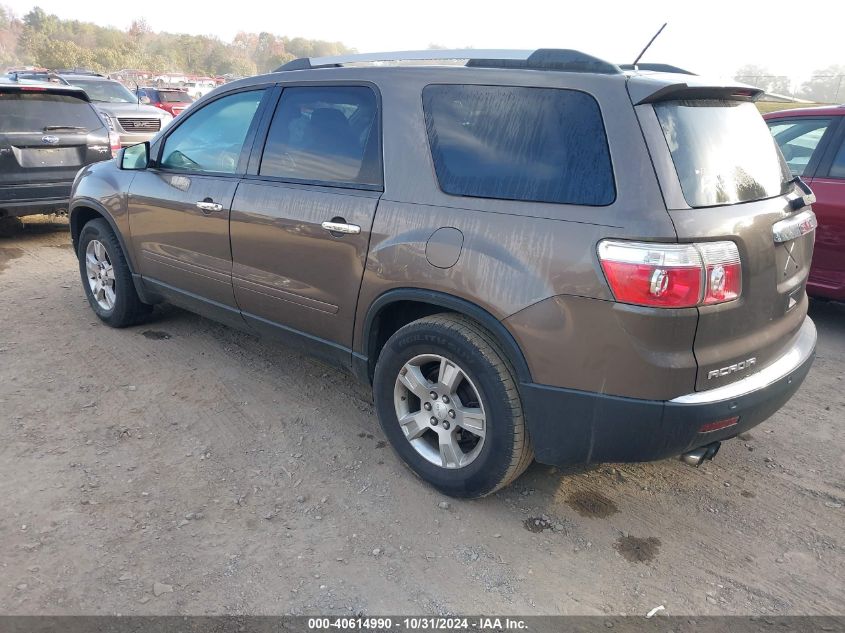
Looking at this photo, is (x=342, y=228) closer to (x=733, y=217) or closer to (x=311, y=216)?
(x=311, y=216)

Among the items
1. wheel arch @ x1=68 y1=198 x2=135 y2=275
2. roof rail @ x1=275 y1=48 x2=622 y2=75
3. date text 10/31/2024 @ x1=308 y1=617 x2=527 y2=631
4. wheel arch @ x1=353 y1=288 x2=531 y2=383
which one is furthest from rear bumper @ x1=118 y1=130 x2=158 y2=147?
date text 10/31/2024 @ x1=308 y1=617 x2=527 y2=631

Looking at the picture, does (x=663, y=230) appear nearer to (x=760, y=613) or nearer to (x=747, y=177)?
(x=747, y=177)

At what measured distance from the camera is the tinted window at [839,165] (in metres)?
4.86

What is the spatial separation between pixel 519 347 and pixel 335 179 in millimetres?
1314

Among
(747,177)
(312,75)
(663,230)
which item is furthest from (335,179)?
(747,177)

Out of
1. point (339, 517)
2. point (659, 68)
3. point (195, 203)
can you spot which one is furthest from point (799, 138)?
point (339, 517)

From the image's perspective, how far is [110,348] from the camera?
450 cm

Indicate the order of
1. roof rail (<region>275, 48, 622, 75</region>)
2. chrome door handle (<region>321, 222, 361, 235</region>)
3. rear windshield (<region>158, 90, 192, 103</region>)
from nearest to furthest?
roof rail (<region>275, 48, 622, 75</region>)
chrome door handle (<region>321, 222, 361, 235</region>)
rear windshield (<region>158, 90, 192, 103</region>)

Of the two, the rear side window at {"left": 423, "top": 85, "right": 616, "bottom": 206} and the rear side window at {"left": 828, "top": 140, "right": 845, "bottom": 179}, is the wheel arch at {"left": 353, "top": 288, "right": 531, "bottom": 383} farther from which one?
the rear side window at {"left": 828, "top": 140, "right": 845, "bottom": 179}

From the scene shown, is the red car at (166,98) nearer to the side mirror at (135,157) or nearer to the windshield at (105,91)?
the windshield at (105,91)

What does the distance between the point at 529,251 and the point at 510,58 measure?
34.4 inches

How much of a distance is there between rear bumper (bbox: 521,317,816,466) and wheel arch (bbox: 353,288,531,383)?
165mm

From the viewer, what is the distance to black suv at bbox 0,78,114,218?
6.58 m

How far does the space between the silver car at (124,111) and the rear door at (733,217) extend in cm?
1036
